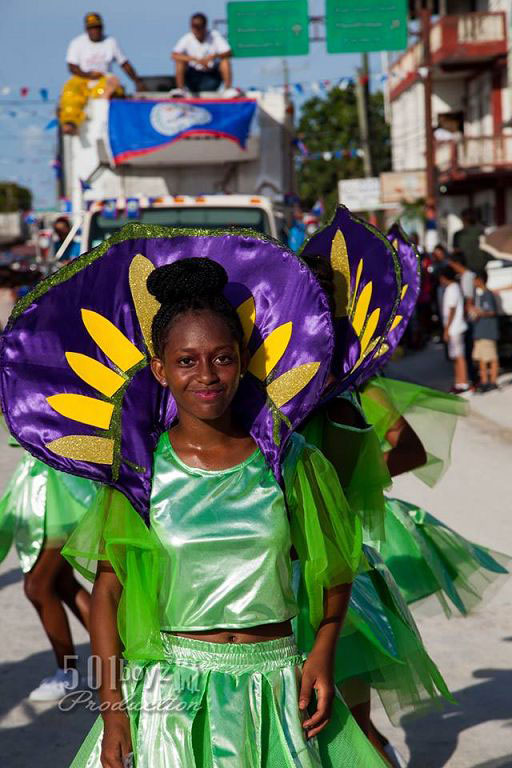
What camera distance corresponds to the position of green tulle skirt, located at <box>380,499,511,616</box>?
448 cm

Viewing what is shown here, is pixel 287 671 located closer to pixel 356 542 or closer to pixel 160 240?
pixel 356 542

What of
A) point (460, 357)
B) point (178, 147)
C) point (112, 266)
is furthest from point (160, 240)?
point (460, 357)

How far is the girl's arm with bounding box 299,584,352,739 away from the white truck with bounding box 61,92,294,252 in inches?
400

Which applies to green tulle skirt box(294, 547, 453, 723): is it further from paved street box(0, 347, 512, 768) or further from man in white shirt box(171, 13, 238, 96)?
man in white shirt box(171, 13, 238, 96)

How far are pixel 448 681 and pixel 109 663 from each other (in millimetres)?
2776

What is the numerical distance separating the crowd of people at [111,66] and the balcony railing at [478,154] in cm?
2134

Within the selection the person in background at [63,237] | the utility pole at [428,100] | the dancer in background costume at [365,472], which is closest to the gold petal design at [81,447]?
the dancer in background costume at [365,472]

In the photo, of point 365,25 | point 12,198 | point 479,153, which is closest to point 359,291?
point 365,25

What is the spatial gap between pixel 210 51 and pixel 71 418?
1299cm

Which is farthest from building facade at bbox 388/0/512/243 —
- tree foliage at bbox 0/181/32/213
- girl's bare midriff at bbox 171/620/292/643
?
tree foliage at bbox 0/181/32/213

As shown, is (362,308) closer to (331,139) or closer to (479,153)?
(479,153)

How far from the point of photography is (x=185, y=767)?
107 inches

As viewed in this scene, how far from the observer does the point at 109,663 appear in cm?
280

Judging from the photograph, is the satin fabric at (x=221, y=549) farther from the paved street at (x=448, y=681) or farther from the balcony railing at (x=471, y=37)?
the balcony railing at (x=471, y=37)
